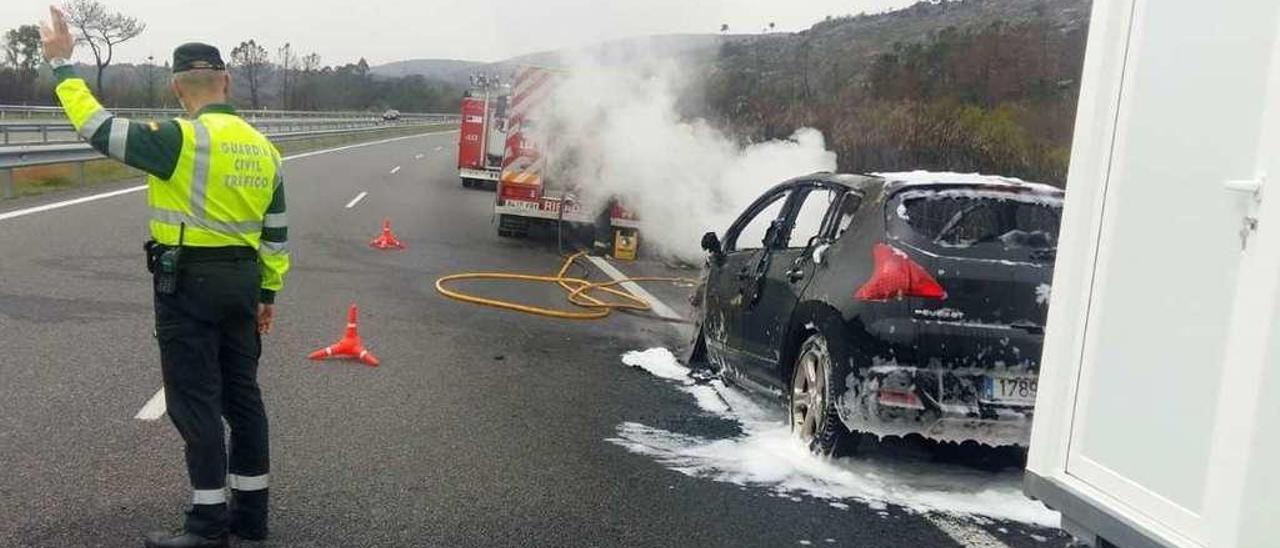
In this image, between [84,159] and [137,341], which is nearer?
[137,341]

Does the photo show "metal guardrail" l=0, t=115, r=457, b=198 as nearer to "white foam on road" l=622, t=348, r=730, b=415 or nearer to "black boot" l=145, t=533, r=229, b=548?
"white foam on road" l=622, t=348, r=730, b=415

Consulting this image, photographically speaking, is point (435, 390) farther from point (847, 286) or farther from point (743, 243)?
point (743, 243)

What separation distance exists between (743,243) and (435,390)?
18.4 ft

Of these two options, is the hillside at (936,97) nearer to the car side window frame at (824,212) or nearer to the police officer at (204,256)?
the car side window frame at (824,212)

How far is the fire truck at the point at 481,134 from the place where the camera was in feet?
86.3

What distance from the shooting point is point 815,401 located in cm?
574

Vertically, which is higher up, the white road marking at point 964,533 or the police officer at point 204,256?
the police officer at point 204,256

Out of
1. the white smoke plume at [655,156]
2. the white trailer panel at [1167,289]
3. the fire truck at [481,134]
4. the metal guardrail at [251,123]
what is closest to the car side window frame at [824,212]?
the white trailer panel at [1167,289]

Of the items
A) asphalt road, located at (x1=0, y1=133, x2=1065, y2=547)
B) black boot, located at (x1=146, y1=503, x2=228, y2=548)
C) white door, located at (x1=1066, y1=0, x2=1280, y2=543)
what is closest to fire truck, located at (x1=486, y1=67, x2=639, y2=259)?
asphalt road, located at (x1=0, y1=133, x2=1065, y2=547)

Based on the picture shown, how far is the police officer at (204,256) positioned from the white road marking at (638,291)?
6.31 meters

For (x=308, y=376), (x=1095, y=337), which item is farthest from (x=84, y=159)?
(x=1095, y=337)

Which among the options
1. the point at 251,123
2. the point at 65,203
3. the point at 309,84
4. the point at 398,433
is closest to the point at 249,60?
the point at 309,84

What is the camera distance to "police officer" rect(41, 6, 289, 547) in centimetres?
405

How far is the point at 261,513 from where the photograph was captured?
433cm
